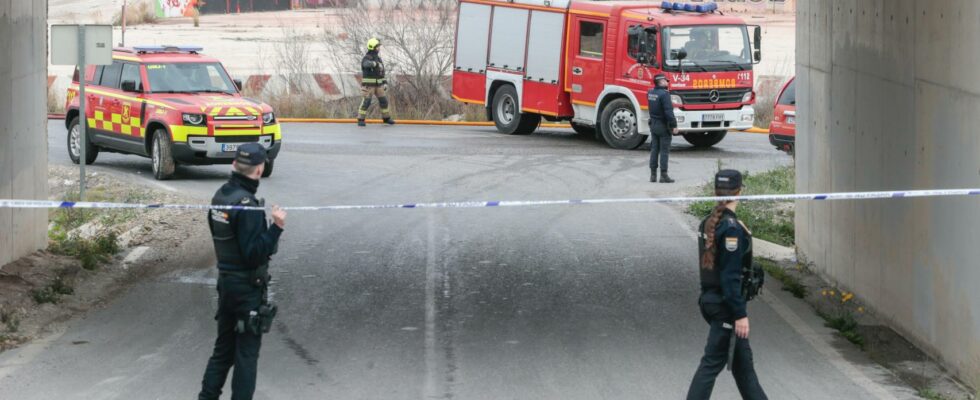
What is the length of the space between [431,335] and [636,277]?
311cm

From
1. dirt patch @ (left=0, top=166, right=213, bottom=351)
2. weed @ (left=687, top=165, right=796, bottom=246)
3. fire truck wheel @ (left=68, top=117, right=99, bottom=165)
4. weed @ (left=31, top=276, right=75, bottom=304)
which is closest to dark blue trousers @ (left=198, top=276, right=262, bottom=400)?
dirt patch @ (left=0, top=166, right=213, bottom=351)

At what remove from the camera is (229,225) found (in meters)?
7.37

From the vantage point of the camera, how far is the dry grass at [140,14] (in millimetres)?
48438

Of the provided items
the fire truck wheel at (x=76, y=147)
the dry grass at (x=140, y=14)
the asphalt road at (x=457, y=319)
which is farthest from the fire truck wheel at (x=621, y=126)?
the dry grass at (x=140, y=14)

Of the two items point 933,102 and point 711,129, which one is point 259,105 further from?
point 933,102

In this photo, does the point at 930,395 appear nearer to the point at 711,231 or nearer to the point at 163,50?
the point at 711,231

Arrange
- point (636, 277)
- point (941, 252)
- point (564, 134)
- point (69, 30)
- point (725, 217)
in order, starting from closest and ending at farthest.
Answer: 1. point (725, 217)
2. point (941, 252)
3. point (636, 277)
4. point (69, 30)
5. point (564, 134)

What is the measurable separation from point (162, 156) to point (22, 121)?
22.6 feet

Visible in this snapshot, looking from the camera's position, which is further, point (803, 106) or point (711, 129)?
point (711, 129)

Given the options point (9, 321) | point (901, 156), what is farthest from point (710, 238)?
point (9, 321)

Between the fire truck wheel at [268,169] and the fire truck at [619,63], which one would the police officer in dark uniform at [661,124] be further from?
the fire truck wheel at [268,169]

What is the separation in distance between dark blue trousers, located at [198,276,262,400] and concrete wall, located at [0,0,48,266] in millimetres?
4932

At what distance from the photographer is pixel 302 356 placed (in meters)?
9.64

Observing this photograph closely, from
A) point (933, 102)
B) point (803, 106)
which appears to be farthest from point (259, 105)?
point (933, 102)
